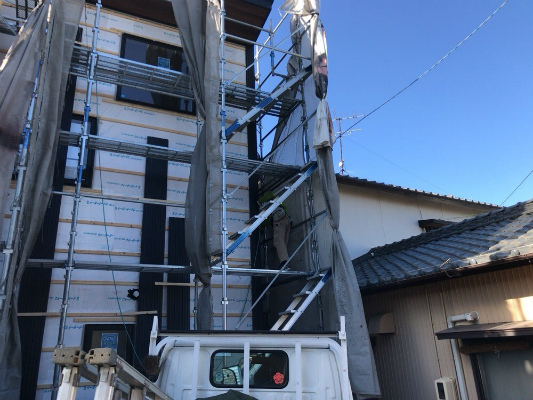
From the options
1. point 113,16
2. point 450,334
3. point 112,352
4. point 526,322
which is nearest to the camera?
point 112,352

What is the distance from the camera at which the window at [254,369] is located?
384cm

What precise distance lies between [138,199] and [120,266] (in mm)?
1267

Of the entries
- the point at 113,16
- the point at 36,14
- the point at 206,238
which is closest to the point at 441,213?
the point at 206,238

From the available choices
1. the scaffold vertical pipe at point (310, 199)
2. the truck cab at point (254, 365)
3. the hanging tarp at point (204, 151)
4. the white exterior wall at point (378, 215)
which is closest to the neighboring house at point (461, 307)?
the scaffold vertical pipe at point (310, 199)

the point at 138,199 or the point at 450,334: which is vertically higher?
the point at 138,199

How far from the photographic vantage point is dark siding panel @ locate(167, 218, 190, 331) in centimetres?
708

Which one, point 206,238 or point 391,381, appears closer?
point 206,238

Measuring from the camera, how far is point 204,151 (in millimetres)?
6867

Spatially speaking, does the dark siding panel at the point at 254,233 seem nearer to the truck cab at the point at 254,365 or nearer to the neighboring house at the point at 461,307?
the neighboring house at the point at 461,307

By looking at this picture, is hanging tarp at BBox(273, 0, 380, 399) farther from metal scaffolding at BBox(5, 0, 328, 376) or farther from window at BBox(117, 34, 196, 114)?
window at BBox(117, 34, 196, 114)

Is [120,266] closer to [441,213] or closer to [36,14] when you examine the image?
[36,14]

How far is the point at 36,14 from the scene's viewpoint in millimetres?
5945

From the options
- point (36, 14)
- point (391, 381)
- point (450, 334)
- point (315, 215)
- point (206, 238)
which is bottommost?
point (391, 381)

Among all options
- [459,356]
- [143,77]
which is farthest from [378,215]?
[143,77]
